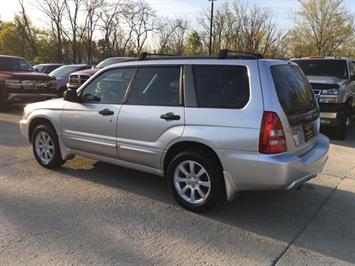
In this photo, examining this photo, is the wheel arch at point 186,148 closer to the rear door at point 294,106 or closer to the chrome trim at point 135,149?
the chrome trim at point 135,149

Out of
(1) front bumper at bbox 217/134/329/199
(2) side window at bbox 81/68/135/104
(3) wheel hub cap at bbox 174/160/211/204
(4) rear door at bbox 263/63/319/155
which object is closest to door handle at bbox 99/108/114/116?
(2) side window at bbox 81/68/135/104

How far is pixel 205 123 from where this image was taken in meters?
4.23

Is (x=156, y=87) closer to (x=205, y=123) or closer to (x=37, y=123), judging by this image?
(x=205, y=123)

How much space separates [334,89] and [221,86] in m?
5.47

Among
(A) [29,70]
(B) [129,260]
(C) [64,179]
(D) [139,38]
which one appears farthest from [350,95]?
(D) [139,38]

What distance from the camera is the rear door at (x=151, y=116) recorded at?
14.9 ft

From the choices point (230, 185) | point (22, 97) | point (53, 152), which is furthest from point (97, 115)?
point (22, 97)

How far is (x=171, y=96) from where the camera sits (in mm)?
4629

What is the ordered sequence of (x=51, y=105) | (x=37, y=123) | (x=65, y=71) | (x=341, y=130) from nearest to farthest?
(x=51, y=105) < (x=37, y=123) < (x=341, y=130) < (x=65, y=71)

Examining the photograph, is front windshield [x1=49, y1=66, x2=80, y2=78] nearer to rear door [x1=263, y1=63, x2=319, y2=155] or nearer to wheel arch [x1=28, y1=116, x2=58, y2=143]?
wheel arch [x1=28, y1=116, x2=58, y2=143]

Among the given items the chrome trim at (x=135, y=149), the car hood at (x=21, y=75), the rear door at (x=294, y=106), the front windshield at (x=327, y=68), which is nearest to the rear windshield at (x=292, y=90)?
the rear door at (x=294, y=106)

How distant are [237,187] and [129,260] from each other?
4.42ft

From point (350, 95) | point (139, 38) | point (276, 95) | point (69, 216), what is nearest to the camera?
point (276, 95)

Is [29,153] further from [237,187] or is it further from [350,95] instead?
[350,95]
